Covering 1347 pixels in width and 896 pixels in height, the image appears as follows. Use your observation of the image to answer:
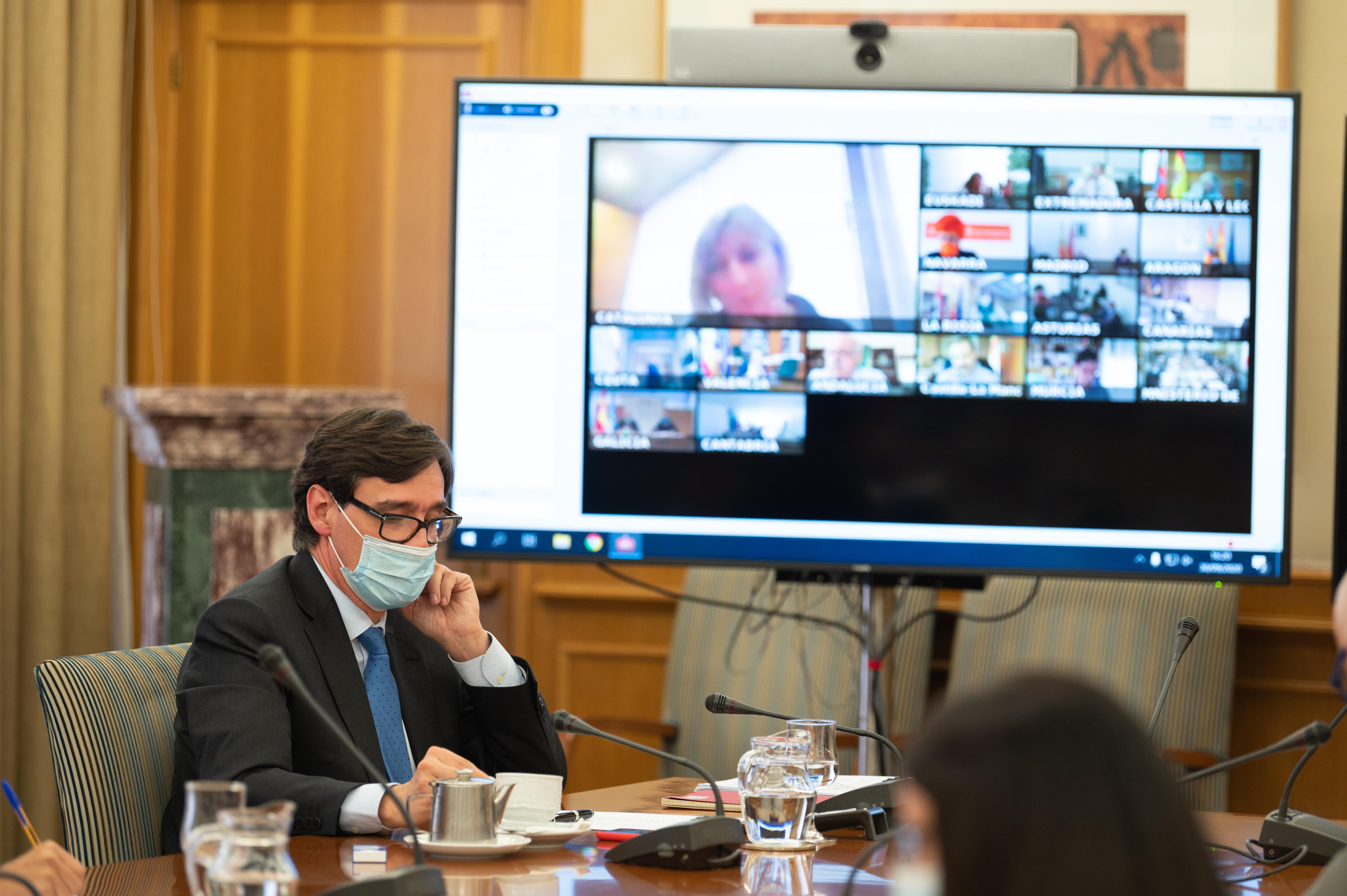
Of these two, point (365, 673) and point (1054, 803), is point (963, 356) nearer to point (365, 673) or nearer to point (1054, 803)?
point (365, 673)

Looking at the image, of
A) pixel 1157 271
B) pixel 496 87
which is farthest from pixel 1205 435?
pixel 496 87

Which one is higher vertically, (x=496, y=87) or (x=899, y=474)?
(x=496, y=87)

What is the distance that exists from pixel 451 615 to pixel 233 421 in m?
1.16

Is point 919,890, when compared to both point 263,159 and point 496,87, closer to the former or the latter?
point 496,87

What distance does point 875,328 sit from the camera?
281 centimetres

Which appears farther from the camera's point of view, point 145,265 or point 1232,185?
point 145,265

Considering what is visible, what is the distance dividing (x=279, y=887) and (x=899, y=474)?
1.88m

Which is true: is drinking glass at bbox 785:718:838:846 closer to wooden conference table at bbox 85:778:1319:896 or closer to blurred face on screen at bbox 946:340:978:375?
wooden conference table at bbox 85:778:1319:896

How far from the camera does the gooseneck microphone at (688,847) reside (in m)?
1.51

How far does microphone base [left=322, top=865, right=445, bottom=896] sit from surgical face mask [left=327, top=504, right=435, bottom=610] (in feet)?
2.55

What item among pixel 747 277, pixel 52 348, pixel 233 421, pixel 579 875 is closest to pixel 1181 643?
pixel 579 875

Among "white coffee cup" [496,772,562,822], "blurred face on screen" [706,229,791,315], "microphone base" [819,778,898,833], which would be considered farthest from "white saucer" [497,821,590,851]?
"blurred face on screen" [706,229,791,315]

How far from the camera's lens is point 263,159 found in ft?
13.0

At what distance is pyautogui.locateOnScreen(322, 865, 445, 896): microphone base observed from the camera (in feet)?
3.99
